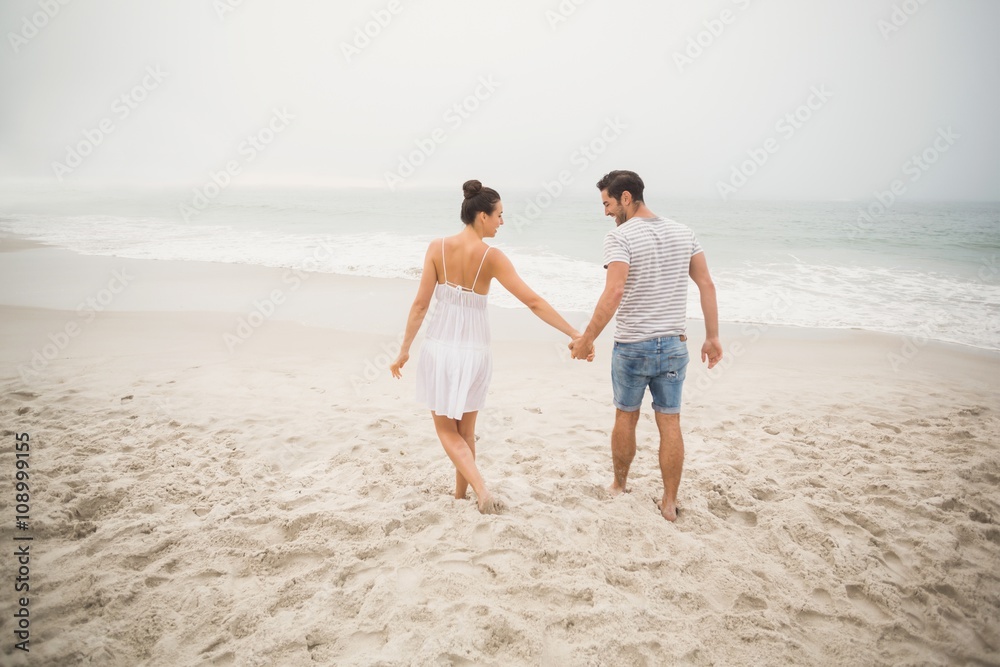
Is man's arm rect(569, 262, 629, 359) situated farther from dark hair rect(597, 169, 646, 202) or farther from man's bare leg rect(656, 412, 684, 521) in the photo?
man's bare leg rect(656, 412, 684, 521)

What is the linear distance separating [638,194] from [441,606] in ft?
9.08

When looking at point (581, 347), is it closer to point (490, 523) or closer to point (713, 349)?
point (713, 349)

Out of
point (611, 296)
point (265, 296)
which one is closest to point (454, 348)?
point (611, 296)

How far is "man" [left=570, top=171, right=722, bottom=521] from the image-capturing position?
3.17 m

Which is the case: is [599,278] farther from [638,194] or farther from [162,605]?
[162,605]

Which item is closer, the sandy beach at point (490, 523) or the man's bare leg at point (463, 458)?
the sandy beach at point (490, 523)

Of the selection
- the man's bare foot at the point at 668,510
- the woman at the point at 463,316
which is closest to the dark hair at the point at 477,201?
the woman at the point at 463,316

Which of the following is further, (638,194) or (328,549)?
(638,194)

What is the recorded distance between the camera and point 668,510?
345 centimetres

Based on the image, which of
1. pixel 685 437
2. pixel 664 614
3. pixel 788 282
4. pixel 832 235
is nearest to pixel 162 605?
pixel 664 614

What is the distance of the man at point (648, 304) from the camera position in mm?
3166

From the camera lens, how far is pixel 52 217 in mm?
25484

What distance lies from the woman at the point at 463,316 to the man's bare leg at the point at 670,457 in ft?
2.87

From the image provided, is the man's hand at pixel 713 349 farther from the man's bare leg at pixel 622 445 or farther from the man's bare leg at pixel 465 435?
the man's bare leg at pixel 465 435
